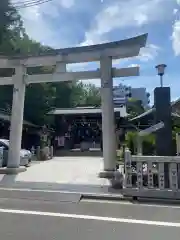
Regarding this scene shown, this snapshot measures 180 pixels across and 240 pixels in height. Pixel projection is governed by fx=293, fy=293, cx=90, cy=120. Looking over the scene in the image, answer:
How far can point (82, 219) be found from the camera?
19.8 ft

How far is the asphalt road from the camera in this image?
4.96 m

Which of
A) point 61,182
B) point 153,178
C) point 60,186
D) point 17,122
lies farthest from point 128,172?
point 17,122

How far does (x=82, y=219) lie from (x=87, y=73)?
797 cm

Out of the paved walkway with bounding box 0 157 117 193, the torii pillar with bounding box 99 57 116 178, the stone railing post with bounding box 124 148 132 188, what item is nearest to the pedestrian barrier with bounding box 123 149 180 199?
the stone railing post with bounding box 124 148 132 188

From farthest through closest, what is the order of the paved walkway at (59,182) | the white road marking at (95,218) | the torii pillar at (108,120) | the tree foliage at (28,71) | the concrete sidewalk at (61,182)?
1. the tree foliage at (28,71)
2. the torii pillar at (108,120)
3. the paved walkway at (59,182)
4. the concrete sidewalk at (61,182)
5. the white road marking at (95,218)

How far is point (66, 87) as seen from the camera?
39.8 metres

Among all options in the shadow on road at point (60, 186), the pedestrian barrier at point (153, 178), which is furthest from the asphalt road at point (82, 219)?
the shadow on road at point (60, 186)

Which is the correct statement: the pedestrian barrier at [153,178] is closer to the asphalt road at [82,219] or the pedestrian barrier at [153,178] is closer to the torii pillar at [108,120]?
the asphalt road at [82,219]

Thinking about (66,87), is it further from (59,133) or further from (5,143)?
(5,143)

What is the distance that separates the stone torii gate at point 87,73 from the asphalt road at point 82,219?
4439mm

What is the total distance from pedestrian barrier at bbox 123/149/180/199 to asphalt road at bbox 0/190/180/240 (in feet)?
2.10

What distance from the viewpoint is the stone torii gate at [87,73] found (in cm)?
1204

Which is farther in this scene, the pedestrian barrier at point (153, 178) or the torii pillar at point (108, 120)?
the torii pillar at point (108, 120)

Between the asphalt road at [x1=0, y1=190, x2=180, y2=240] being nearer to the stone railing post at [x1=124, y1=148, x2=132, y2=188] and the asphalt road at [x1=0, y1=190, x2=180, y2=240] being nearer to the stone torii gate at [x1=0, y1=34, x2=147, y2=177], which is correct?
the stone railing post at [x1=124, y1=148, x2=132, y2=188]
